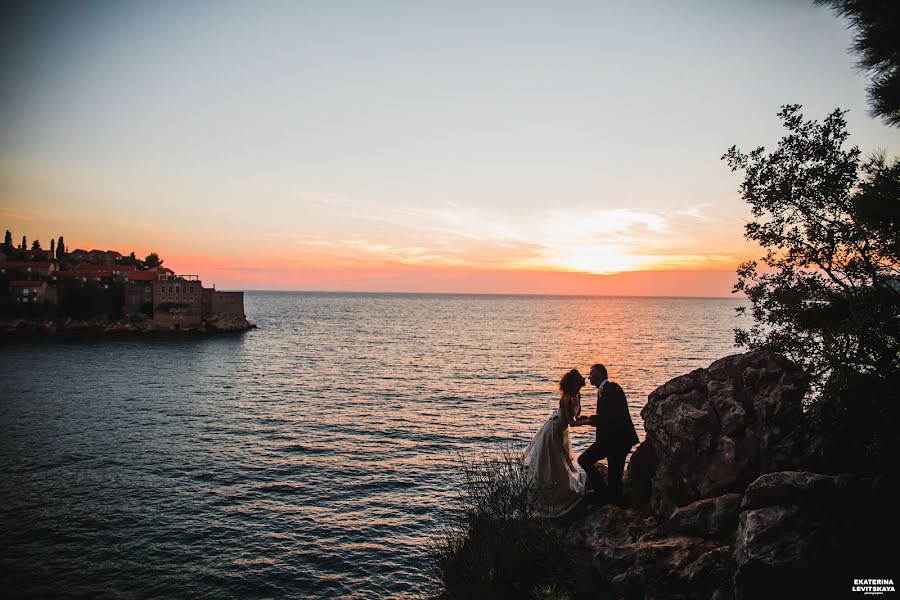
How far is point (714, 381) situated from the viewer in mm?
11906

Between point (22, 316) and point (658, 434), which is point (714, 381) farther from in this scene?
point (22, 316)

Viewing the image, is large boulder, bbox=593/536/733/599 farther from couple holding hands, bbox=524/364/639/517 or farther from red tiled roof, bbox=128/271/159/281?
red tiled roof, bbox=128/271/159/281

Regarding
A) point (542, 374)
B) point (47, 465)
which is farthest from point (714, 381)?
point (542, 374)

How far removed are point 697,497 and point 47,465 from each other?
34901 mm

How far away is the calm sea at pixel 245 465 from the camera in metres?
18.6

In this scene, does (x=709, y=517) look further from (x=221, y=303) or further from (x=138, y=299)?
(x=138, y=299)

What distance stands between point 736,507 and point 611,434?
9.92 feet

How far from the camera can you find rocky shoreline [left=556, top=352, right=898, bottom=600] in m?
7.76

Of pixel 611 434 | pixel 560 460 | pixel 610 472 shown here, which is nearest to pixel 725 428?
pixel 611 434

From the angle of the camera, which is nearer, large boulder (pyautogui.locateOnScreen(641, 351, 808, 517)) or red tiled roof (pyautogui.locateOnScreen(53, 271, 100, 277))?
large boulder (pyautogui.locateOnScreen(641, 351, 808, 517))

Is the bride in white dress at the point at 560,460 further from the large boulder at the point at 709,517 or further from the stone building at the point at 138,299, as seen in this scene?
the stone building at the point at 138,299

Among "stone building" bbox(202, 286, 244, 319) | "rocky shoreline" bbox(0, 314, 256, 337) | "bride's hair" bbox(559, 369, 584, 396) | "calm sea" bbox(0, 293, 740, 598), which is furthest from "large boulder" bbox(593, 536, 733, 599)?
"stone building" bbox(202, 286, 244, 319)

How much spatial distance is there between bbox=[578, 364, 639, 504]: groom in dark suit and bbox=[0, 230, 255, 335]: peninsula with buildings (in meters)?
120

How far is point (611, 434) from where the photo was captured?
1233 cm
